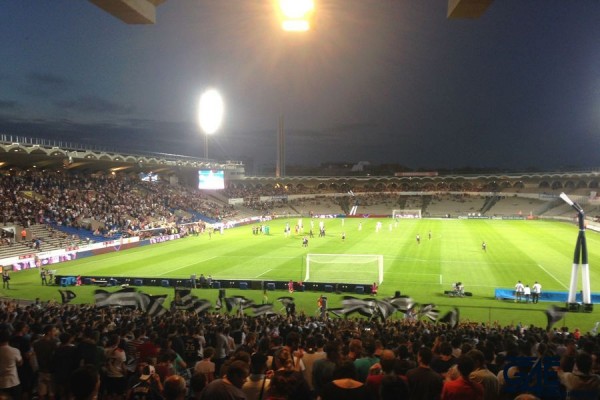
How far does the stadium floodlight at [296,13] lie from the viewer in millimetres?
3688

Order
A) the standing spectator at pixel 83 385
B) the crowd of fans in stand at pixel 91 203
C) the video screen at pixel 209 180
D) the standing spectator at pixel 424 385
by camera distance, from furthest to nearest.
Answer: the video screen at pixel 209 180
the crowd of fans in stand at pixel 91 203
the standing spectator at pixel 424 385
the standing spectator at pixel 83 385

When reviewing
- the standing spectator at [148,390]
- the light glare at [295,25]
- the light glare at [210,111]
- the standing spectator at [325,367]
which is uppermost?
the light glare at [210,111]

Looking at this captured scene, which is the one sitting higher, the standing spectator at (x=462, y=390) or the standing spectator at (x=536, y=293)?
the standing spectator at (x=462, y=390)

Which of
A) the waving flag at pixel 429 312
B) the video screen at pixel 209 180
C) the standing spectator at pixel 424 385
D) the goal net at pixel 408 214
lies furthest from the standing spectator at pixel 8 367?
the goal net at pixel 408 214

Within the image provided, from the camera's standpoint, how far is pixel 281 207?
101125 mm

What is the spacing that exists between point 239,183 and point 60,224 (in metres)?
67.6

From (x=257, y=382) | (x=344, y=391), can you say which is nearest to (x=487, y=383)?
(x=344, y=391)

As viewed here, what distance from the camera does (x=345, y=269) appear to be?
1356 inches

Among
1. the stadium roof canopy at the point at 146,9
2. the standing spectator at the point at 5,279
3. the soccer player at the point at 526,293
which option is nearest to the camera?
the stadium roof canopy at the point at 146,9

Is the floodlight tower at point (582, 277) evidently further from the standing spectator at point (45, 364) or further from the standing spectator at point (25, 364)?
the standing spectator at point (25, 364)

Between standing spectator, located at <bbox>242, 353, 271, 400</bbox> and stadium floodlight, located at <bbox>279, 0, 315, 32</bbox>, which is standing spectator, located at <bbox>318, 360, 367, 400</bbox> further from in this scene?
stadium floodlight, located at <bbox>279, 0, 315, 32</bbox>

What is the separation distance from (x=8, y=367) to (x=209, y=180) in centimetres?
7188

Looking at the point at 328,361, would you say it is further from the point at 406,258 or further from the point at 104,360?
the point at 406,258

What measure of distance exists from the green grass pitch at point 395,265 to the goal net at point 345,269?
82 mm
